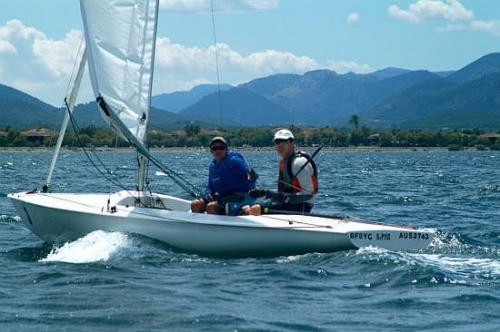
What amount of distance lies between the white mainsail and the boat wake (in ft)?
4.77

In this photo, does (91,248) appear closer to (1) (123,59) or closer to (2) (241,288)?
(1) (123,59)

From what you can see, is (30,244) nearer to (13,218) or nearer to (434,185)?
(13,218)

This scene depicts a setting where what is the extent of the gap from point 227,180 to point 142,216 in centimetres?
132

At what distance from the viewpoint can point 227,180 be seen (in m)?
14.4

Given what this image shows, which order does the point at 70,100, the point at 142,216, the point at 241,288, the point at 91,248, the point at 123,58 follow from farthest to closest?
the point at 70,100
the point at 123,58
the point at 142,216
the point at 91,248
the point at 241,288

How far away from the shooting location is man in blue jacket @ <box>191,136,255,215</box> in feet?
46.8

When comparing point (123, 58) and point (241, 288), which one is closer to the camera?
point (241, 288)

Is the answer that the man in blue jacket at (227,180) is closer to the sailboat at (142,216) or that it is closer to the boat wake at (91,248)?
the sailboat at (142,216)

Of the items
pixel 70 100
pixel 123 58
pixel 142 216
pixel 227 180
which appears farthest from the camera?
pixel 70 100

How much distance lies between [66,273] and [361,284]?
3633 millimetres

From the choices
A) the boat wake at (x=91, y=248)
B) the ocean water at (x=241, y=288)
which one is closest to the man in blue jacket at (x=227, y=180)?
the ocean water at (x=241, y=288)

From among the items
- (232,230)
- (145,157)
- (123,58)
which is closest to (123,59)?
(123,58)

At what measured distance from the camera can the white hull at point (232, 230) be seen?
531 inches

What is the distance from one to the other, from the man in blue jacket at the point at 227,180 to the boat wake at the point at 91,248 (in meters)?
1.34
